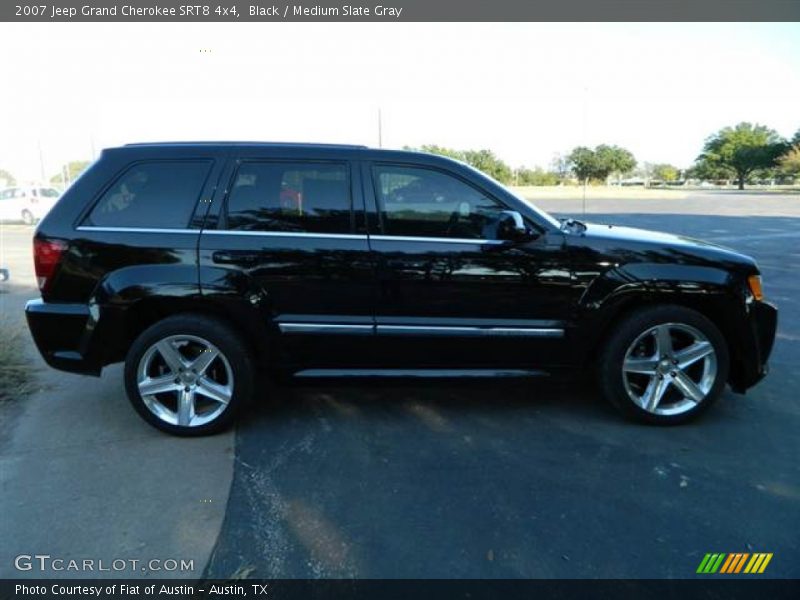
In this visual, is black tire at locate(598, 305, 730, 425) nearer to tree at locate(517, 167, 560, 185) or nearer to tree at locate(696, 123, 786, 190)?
tree at locate(517, 167, 560, 185)

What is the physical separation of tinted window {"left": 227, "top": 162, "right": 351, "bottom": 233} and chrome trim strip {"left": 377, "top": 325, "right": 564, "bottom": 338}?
0.72 m

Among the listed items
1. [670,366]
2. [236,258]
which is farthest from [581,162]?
[236,258]

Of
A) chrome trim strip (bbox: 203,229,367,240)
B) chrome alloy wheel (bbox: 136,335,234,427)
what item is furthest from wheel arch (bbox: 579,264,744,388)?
chrome alloy wheel (bbox: 136,335,234,427)

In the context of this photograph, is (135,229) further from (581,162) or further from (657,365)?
(581,162)

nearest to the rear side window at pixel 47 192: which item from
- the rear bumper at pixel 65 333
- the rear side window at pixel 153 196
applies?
the rear bumper at pixel 65 333

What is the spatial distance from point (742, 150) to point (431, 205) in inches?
3716

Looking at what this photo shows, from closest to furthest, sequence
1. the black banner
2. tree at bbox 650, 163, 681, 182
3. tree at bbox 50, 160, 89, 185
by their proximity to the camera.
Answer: the black banner
tree at bbox 50, 160, 89, 185
tree at bbox 650, 163, 681, 182

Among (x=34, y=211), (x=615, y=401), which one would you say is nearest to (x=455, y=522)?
(x=615, y=401)

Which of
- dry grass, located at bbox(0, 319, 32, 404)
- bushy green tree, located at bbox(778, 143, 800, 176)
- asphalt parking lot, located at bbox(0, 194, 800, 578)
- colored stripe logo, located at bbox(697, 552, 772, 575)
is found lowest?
colored stripe logo, located at bbox(697, 552, 772, 575)

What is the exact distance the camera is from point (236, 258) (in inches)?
141

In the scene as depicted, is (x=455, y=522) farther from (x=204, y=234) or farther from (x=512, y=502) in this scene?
(x=204, y=234)

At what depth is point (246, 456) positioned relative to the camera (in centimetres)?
345

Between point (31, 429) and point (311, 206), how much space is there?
2.44 metres

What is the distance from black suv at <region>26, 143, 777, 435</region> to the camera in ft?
11.8
